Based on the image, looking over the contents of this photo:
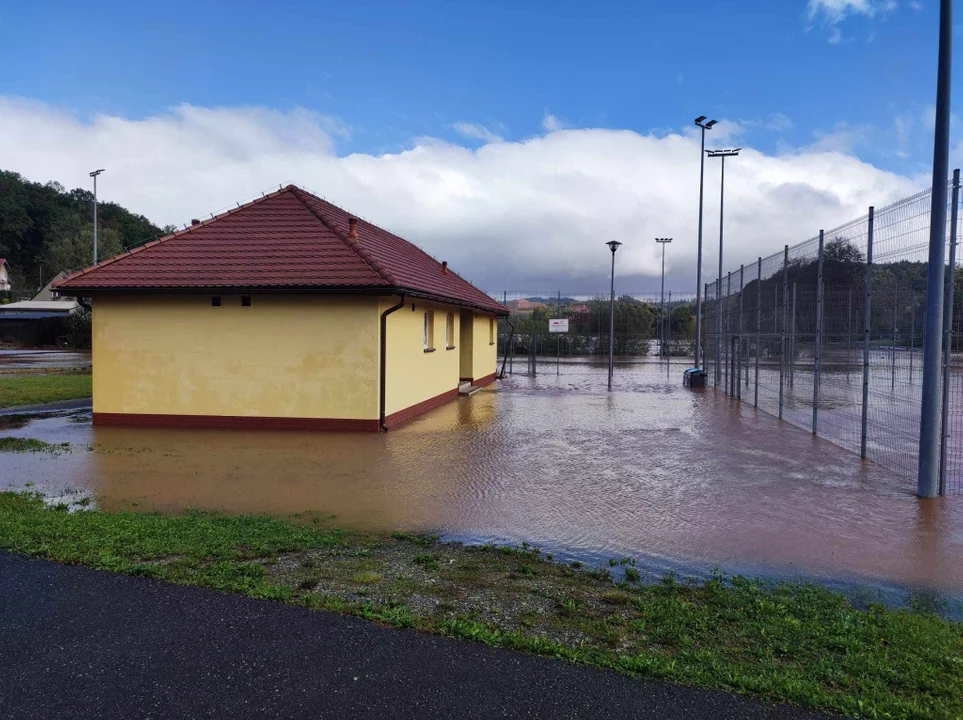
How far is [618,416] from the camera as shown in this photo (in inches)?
592

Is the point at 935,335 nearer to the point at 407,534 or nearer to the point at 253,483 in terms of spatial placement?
the point at 407,534

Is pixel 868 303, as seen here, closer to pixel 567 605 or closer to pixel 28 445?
pixel 567 605

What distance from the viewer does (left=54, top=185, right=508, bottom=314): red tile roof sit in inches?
489

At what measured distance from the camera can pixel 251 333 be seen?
500 inches

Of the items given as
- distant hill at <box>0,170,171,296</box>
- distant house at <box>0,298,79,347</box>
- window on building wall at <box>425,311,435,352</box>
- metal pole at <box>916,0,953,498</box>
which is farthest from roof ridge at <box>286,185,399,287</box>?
distant hill at <box>0,170,171,296</box>

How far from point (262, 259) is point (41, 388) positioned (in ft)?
33.7

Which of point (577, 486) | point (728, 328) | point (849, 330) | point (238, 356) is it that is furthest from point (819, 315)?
point (238, 356)

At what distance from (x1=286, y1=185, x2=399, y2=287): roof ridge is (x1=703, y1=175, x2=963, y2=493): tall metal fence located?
7.28 metres

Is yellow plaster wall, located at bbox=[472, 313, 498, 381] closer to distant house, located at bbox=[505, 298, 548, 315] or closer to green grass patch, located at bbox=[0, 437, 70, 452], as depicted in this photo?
green grass patch, located at bbox=[0, 437, 70, 452]

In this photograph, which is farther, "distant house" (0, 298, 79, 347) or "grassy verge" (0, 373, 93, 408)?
"distant house" (0, 298, 79, 347)

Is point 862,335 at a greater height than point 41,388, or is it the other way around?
point 862,335

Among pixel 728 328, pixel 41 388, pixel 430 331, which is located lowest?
pixel 41 388

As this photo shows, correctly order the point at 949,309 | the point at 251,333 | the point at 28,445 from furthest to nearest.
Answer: the point at 251,333, the point at 28,445, the point at 949,309

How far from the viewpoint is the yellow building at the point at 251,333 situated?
12.4m
